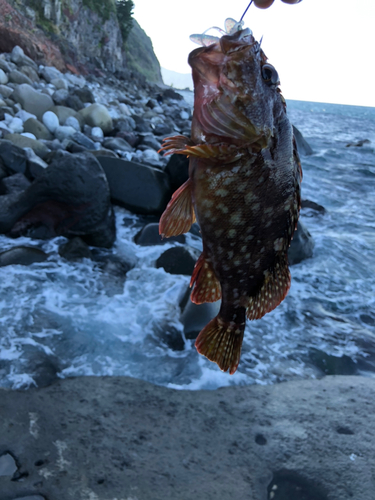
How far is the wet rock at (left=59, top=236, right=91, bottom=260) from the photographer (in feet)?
22.2

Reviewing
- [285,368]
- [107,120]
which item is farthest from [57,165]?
[107,120]

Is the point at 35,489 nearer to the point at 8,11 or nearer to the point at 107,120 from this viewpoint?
the point at 107,120

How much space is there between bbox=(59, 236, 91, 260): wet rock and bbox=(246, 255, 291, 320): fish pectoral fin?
207 inches

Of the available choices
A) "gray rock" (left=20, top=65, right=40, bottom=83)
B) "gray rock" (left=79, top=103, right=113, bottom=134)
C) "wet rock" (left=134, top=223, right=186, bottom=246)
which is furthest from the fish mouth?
"gray rock" (left=20, top=65, right=40, bottom=83)

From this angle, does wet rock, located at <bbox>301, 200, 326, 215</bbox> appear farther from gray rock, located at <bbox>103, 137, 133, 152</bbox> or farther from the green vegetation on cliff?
the green vegetation on cliff

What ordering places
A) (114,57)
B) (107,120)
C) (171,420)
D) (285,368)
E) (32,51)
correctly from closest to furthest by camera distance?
(171,420) → (285,368) → (107,120) → (32,51) → (114,57)

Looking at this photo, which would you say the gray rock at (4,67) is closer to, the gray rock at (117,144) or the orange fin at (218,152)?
the gray rock at (117,144)

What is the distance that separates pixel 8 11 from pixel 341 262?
75.7 ft

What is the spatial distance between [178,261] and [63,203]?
2463 mm

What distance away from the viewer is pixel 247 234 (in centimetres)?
195

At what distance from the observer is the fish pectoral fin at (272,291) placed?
203cm

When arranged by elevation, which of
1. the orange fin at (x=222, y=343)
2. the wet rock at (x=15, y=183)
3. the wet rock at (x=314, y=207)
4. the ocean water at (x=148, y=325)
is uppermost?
the orange fin at (x=222, y=343)

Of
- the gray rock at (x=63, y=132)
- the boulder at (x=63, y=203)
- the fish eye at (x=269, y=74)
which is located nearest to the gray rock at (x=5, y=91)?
the gray rock at (x=63, y=132)

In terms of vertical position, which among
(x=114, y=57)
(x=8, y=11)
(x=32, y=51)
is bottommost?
(x=32, y=51)
